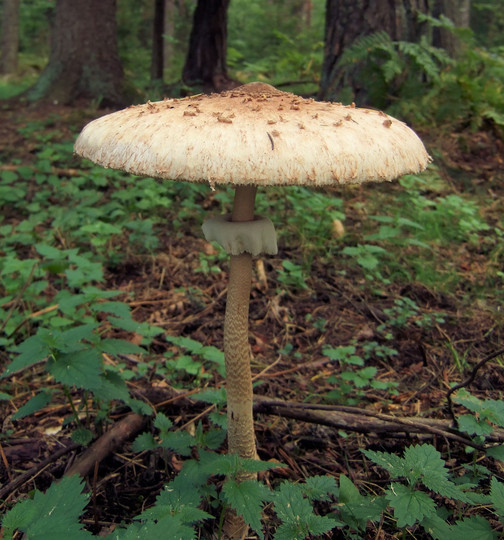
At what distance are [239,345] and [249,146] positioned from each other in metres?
1.01

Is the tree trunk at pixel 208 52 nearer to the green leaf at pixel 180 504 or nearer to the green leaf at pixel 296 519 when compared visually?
the green leaf at pixel 180 504

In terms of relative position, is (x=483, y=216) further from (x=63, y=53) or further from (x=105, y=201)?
(x=63, y=53)

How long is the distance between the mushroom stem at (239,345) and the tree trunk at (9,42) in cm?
1987

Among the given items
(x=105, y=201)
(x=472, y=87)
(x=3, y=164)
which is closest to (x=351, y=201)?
(x=472, y=87)

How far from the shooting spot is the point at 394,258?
4.48 meters

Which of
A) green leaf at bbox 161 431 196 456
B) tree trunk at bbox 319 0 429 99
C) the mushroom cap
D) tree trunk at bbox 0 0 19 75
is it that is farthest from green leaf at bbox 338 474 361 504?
tree trunk at bbox 0 0 19 75

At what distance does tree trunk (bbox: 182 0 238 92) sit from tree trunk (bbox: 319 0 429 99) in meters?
2.65

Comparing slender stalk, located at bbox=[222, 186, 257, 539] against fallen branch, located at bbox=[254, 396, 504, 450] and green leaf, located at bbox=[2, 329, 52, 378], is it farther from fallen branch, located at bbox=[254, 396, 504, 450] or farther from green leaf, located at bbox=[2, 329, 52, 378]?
green leaf, located at bbox=[2, 329, 52, 378]

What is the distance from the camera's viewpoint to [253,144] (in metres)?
1.60

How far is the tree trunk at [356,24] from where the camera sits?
607cm

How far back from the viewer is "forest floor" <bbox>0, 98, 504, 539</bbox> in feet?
8.11

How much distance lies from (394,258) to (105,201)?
3295mm

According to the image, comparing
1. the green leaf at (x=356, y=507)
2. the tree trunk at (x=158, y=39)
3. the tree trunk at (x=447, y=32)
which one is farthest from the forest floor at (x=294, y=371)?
the tree trunk at (x=158, y=39)

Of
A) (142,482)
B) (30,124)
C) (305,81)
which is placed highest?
(305,81)
